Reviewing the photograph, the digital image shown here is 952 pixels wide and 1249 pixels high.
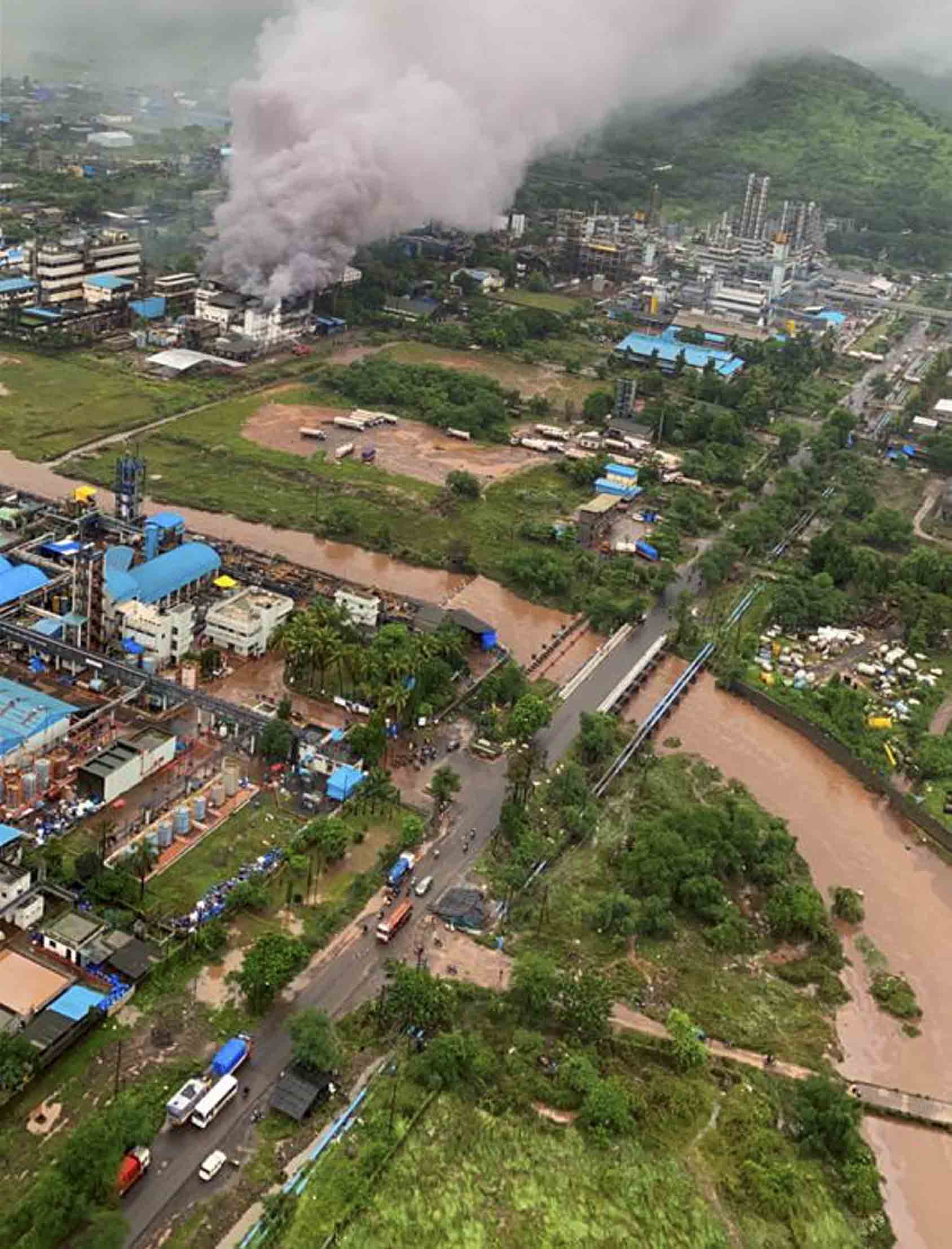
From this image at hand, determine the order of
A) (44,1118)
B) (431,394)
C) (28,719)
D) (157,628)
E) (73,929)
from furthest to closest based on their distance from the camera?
(431,394) → (157,628) → (28,719) → (73,929) → (44,1118)

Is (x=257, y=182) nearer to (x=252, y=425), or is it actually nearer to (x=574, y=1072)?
(x=252, y=425)

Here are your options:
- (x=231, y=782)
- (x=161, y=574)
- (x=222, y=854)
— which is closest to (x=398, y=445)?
(x=161, y=574)

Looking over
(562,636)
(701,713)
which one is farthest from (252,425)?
(701,713)

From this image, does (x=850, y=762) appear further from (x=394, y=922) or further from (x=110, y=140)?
(x=110, y=140)

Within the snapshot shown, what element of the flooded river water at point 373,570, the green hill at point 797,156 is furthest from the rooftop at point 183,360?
the green hill at point 797,156

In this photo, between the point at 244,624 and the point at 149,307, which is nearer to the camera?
the point at 244,624

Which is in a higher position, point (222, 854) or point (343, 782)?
point (343, 782)
